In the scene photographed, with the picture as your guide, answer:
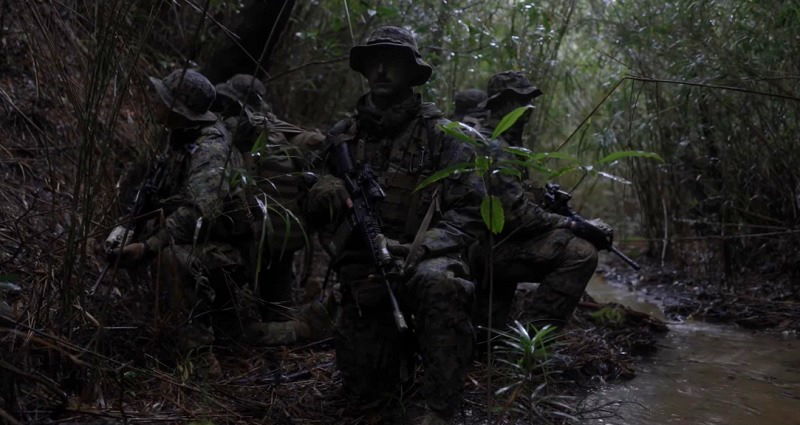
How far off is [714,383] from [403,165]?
210cm

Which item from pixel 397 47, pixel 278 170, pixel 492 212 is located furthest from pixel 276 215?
pixel 492 212

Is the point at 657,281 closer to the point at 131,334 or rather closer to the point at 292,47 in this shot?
the point at 292,47

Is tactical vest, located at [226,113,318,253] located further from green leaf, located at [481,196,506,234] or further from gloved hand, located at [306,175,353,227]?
green leaf, located at [481,196,506,234]

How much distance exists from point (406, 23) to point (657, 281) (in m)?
4.05

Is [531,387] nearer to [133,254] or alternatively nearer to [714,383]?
[714,383]

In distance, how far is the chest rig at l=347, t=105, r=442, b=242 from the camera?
3469 mm

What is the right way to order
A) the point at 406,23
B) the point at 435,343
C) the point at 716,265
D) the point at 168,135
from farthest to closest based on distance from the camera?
the point at 716,265
the point at 406,23
the point at 168,135
the point at 435,343

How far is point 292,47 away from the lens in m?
7.29

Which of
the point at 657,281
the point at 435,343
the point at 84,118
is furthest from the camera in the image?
the point at 657,281

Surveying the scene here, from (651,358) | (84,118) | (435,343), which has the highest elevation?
(84,118)

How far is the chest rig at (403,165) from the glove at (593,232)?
1.54m

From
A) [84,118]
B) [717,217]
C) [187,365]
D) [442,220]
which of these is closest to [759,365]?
[442,220]

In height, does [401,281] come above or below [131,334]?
above

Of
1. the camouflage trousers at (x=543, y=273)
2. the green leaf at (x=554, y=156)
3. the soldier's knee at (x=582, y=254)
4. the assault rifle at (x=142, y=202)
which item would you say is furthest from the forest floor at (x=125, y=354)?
the green leaf at (x=554, y=156)
